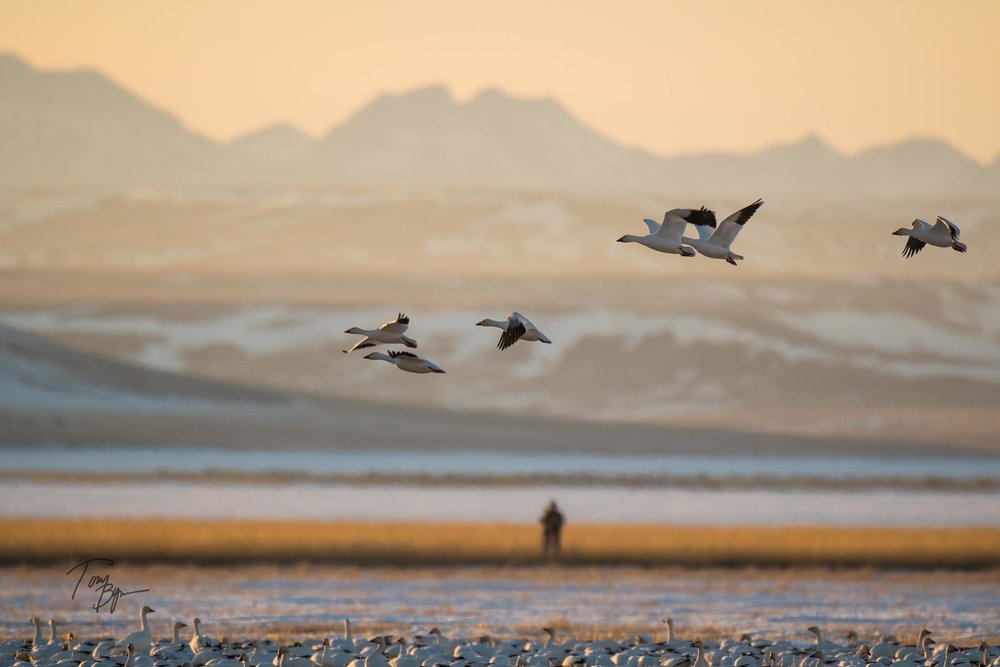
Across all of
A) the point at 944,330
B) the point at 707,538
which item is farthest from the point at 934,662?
the point at 944,330

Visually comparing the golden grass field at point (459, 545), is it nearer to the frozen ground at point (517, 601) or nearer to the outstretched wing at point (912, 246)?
the frozen ground at point (517, 601)

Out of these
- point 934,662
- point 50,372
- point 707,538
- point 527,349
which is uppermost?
point 527,349

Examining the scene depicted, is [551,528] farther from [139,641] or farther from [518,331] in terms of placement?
[518,331]

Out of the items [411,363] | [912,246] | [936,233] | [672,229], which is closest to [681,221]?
[672,229]

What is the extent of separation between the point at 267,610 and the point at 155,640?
350 centimetres

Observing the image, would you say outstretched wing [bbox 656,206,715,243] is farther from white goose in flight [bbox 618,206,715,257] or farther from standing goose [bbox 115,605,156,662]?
standing goose [bbox 115,605,156,662]

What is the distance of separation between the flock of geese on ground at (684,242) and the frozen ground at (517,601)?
771 cm

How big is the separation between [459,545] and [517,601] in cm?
672

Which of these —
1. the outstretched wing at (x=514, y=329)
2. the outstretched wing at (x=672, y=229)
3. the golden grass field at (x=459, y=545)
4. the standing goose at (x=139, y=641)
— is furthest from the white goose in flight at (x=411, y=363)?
the golden grass field at (x=459, y=545)

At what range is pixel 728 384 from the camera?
488 feet

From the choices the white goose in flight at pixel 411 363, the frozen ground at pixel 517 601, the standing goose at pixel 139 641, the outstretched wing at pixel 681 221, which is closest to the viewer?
the white goose in flight at pixel 411 363

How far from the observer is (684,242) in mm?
20438

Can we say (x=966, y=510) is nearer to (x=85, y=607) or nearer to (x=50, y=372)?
(x=85, y=607)

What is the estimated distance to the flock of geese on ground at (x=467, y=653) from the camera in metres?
22.4
